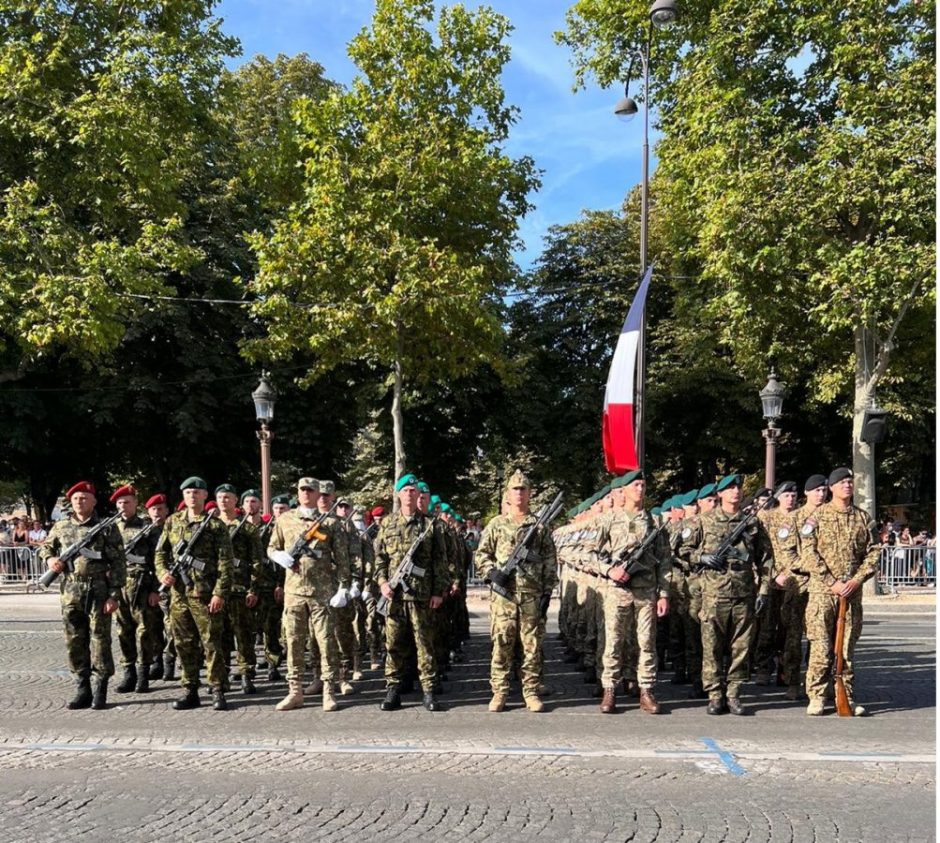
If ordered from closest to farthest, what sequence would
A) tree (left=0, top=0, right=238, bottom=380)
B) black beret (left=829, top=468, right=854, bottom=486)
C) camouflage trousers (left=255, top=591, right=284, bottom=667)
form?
black beret (left=829, top=468, right=854, bottom=486) → camouflage trousers (left=255, top=591, right=284, bottom=667) → tree (left=0, top=0, right=238, bottom=380)

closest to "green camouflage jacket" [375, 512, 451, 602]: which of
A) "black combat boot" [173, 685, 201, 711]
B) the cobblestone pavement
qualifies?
the cobblestone pavement

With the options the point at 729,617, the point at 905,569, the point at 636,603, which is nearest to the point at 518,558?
the point at 636,603

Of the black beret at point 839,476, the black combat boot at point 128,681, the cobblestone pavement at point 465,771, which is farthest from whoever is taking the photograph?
the black combat boot at point 128,681

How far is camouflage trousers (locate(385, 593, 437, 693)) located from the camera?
24.9 feet

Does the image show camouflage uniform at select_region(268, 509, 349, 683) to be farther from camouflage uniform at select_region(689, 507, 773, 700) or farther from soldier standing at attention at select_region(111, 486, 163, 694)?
camouflage uniform at select_region(689, 507, 773, 700)

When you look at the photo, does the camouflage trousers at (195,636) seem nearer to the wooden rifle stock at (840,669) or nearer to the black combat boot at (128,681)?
the black combat boot at (128,681)

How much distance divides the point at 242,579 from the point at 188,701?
1449 mm

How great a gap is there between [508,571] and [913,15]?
14997mm

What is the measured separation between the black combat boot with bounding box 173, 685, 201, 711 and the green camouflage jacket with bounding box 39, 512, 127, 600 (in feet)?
3.69

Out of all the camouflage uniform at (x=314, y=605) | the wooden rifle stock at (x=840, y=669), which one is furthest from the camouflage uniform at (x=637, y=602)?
the camouflage uniform at (x=314, y=605)

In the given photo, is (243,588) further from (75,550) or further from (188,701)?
(75,550)

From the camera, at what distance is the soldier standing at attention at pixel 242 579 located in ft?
27.7

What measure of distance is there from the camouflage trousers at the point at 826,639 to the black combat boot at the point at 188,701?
5406mm

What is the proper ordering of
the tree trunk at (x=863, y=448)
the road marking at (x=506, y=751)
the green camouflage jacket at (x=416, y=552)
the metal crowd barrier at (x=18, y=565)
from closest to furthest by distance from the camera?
1. the road marking at (x=506, y=751)
2. the green camouflage jacket at (x=416, y=552)
3. the tree trunk at (x=863, y=448)
4. the metal crowd barrier at (x=18, y=565)
